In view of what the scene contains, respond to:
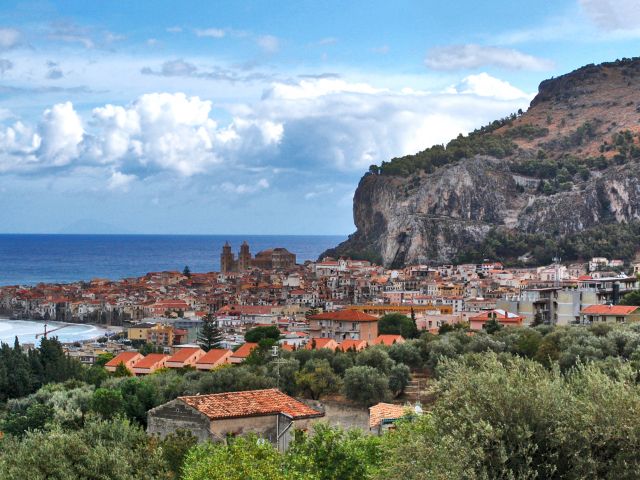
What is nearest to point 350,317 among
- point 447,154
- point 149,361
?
point 149,361

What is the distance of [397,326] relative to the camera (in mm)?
56375

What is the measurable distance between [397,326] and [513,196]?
251ft

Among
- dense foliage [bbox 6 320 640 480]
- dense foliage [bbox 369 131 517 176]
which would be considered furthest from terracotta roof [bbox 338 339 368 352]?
dense foliage [bbox 369 131 517 176]

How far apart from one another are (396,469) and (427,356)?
24180mm

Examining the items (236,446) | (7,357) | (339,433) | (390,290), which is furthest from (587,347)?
(390,290)

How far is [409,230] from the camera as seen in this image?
405ft

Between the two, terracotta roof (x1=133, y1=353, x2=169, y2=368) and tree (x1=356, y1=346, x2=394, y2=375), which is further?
terracotta roof (x1=133, y1=353, x2=169, y2=368)

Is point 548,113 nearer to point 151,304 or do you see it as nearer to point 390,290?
point 390,290

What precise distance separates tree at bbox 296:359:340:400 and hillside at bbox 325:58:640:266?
2944 inches

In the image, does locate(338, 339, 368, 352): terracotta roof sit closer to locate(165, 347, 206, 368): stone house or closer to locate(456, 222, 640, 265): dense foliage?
locate(165, 347, 206, 368): stone house

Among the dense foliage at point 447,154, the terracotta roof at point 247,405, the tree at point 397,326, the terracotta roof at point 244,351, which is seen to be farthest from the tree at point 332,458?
the dense foliage at point 447,154

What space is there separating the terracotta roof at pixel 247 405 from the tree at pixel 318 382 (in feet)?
32.2

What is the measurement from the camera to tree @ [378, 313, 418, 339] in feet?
180

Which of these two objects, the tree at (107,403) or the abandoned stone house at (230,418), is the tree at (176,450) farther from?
the tree at (107,403)
